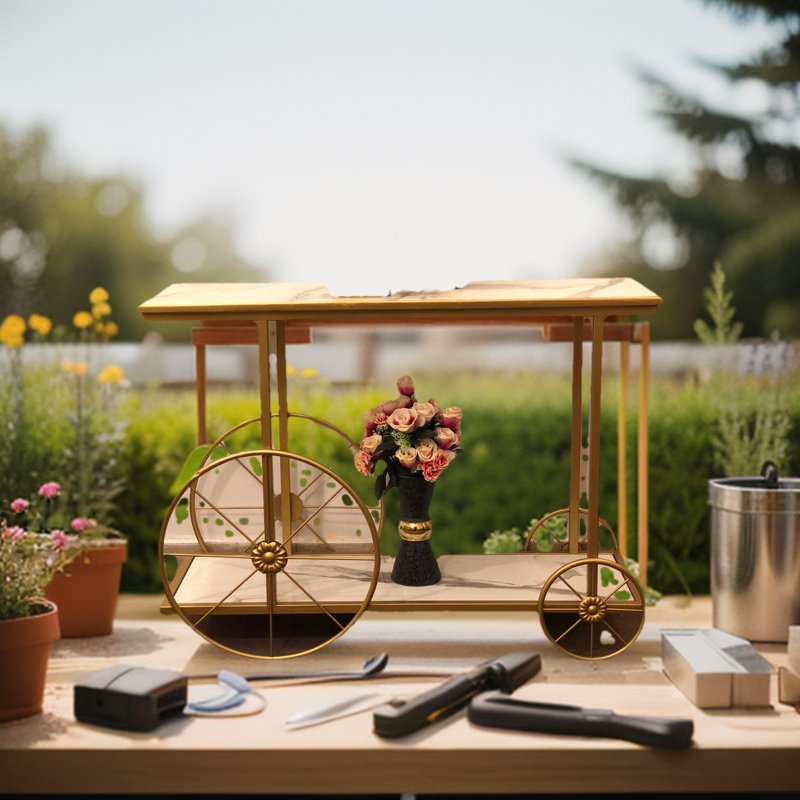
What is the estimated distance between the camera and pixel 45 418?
3.56 metres

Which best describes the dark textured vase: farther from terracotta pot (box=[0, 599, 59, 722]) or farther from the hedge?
the hedge

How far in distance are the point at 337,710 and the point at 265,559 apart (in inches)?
19.6

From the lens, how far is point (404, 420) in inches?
94.2

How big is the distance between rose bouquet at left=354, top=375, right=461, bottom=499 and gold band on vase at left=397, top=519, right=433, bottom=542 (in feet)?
0.48

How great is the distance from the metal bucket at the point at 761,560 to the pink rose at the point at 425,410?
3.71ft

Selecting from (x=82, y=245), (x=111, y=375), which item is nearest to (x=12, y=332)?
(x=111, y=375)

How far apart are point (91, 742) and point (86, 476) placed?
163 cm

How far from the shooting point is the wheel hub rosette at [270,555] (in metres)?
2.34

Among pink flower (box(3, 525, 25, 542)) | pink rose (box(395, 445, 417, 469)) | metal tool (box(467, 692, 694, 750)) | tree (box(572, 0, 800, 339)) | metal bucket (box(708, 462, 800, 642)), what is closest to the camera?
metal tool (box(467, 692, 694, 750))

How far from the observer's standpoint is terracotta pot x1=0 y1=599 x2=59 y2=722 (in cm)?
205

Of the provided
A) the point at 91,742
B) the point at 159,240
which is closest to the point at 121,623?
the point at 91,742

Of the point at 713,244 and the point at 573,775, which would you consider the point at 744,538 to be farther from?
the point at 713,244

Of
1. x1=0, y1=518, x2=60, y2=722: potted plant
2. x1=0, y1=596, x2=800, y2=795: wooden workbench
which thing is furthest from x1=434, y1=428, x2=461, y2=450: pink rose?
x1=0, y1=518, x2=60, y2=722: potted plant

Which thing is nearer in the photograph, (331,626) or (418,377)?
(331,626)
